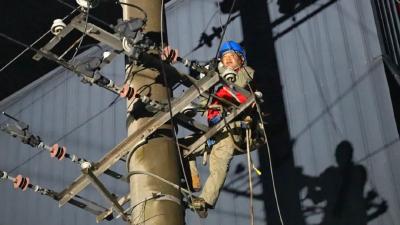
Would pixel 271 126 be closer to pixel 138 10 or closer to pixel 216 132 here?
pixel 216 132

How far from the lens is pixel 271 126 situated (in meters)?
13.4

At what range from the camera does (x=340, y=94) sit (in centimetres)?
1286

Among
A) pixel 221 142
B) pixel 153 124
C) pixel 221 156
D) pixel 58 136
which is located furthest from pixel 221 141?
pixel 58 136

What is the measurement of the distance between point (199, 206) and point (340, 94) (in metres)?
5.46

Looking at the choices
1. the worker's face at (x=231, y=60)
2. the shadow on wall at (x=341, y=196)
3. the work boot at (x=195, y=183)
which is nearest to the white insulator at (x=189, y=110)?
the work boot at (x=195, y=183)

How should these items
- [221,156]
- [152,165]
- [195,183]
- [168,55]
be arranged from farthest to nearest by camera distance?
1. [221,156]
2. [195,183]
3. [168,55]
4. [152,165]

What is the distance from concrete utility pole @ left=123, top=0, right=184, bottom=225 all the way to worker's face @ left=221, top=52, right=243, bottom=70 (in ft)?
5.65

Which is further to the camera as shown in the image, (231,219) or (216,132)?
(231,219)

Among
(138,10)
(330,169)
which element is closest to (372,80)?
(330,169)

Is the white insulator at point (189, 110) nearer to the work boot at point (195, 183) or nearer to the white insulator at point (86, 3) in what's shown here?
the work boot at point (195, 183)

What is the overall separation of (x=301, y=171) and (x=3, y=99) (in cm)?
1034

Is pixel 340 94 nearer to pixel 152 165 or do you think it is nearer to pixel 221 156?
pixel 221 156

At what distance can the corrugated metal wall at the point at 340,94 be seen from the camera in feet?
38.9

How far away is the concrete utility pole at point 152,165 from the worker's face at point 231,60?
1.72m
